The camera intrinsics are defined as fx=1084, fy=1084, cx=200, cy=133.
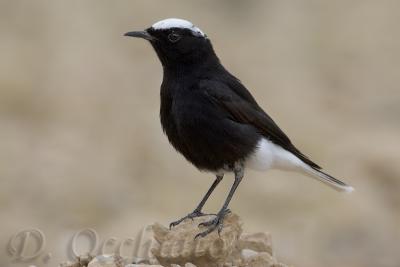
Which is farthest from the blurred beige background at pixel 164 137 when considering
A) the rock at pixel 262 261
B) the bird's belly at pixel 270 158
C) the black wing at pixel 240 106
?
the rock at pixel 262 261

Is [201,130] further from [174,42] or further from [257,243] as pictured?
[257,243]

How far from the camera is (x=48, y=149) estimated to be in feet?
53.3

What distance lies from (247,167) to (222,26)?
44.4 feet

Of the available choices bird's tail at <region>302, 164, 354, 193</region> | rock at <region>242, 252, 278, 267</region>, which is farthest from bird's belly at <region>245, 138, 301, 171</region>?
rock at <region>242, 252, 278, 267</region>

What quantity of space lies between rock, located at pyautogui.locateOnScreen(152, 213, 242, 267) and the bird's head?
66.4 inches

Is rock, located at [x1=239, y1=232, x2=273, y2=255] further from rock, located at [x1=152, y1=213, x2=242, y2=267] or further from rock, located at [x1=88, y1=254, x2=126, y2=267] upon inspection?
rock, located at [x1=88, y1=254, x2=126, y2=267]

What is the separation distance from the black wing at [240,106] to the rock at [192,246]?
1242 mm

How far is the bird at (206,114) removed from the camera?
891cm

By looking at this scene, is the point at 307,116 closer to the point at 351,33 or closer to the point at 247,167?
the point at 351,33

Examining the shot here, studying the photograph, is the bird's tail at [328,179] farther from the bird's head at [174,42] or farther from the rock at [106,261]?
the rock at [106,261]

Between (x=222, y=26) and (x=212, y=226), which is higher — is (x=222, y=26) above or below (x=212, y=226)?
above

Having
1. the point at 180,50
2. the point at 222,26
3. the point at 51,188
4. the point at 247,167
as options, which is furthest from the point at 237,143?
the point at 222,26

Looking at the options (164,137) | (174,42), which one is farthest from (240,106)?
(164,137)

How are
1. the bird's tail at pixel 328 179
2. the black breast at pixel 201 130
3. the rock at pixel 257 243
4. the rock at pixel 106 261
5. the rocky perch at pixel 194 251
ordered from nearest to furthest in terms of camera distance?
the rock at pixel 106 261 → the rocky perch at pixel 194 251 → the rock at pixel 257 243 → the black breast at pixel 201 130 → the bird's tail at pixel 328 179
